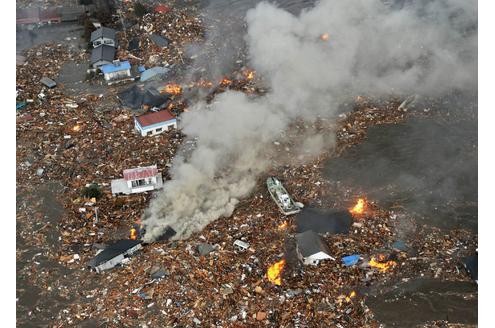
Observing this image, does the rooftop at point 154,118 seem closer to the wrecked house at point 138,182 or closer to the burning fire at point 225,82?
the wrecked house at point 138,182

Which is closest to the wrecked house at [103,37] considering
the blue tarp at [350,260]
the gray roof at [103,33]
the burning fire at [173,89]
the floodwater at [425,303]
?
the gray roof at [103,33]

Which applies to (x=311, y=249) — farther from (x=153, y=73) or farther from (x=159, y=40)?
(x=159, y=40)

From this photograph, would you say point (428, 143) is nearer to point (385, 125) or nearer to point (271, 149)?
point (385, 125)

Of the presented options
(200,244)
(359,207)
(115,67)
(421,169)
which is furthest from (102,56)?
(421,169)

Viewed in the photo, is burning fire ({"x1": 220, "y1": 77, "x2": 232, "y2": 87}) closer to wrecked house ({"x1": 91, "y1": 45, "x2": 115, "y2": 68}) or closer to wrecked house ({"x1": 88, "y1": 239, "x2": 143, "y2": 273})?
wrecked house ({"x1": 91, "y1": 45, "x2": 115, "y2": 68})

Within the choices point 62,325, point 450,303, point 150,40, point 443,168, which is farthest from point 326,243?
point 150,40

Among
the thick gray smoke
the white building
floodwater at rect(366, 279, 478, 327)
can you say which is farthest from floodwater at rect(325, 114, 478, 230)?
the white building

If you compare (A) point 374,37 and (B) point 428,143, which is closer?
(B) point 428,143
